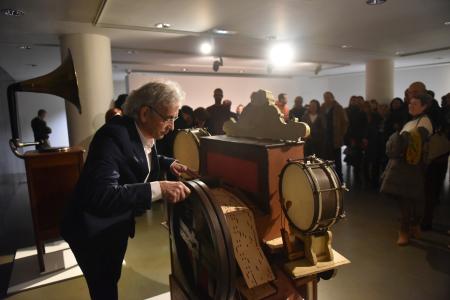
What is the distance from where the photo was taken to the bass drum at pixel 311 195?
1161 millimetres

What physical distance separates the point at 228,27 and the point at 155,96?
2.81m

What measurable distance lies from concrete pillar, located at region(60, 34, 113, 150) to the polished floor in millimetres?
1275

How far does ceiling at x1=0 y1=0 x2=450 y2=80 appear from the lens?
3002mm

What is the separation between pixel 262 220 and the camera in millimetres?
1320

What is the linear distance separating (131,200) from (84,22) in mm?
2940

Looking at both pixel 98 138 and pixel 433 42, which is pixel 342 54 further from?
pixel 98 138

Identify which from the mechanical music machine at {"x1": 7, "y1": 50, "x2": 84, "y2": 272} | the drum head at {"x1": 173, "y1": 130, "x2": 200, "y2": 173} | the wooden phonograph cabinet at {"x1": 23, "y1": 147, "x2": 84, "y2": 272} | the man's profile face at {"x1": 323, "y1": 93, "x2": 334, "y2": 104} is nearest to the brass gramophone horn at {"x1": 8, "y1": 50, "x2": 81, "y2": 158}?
the mechanical music machine at {"x1": 7, "y1": 50, "x2": 84, "y2": 272}

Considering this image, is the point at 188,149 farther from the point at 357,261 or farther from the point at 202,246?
the point at 357,261

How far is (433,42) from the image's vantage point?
525 cm

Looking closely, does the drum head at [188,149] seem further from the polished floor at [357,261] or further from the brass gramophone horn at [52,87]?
the polished floor at [357,261]

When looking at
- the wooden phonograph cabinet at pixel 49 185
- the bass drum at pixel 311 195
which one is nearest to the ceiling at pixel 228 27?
the wooden phonograph cabinet at pixel 49 185

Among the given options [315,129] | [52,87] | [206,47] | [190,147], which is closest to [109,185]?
[190,147]

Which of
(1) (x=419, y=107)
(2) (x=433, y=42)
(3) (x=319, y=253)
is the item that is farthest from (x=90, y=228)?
(2) (x=433, y=42)

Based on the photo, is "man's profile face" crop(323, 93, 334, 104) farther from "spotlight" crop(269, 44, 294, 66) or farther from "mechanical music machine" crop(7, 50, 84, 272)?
"mechanical music machine" crop(7, 50, 84, 272)
